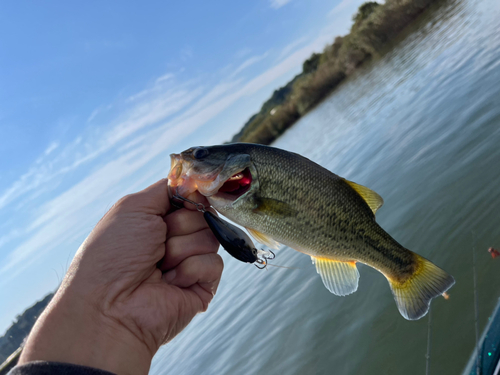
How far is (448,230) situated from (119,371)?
5789mm

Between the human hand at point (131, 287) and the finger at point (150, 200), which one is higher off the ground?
the finger at point (150, 200)

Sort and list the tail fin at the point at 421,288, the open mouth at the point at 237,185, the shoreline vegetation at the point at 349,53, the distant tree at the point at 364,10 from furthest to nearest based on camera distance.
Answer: the distant tree at the point at 364,10, the shoreline vegetation at the point at 349,53, the tail fin at the point at 421,288, the open mouth at the point at 237,185

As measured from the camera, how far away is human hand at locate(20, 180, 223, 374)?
234 centimetres

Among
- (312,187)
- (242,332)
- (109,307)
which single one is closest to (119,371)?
(109,307)

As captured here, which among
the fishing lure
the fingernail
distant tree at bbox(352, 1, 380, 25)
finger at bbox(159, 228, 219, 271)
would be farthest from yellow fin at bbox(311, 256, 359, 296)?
distant tree at bbox(352, 1, 380, 25)

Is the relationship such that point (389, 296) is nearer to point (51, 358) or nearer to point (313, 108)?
point (51, 358)

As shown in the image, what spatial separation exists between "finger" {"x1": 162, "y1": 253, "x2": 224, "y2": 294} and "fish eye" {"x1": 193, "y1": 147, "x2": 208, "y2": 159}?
2.94 feet

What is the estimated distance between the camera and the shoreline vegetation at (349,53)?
108 ft

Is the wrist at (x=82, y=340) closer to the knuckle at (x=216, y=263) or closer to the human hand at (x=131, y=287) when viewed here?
the human hand at (x=131, y=287)

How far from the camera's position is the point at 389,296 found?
19.1 ft

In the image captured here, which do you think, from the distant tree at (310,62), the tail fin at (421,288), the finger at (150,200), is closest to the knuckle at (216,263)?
the finger at (150,200)

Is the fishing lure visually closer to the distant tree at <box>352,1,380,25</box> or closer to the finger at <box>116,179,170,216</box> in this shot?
the finger at <box>116,179,170,216</box>

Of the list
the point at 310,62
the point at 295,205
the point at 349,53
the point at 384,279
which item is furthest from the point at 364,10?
the point at 295,205

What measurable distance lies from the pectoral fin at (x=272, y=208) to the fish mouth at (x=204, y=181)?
6.9 inches
